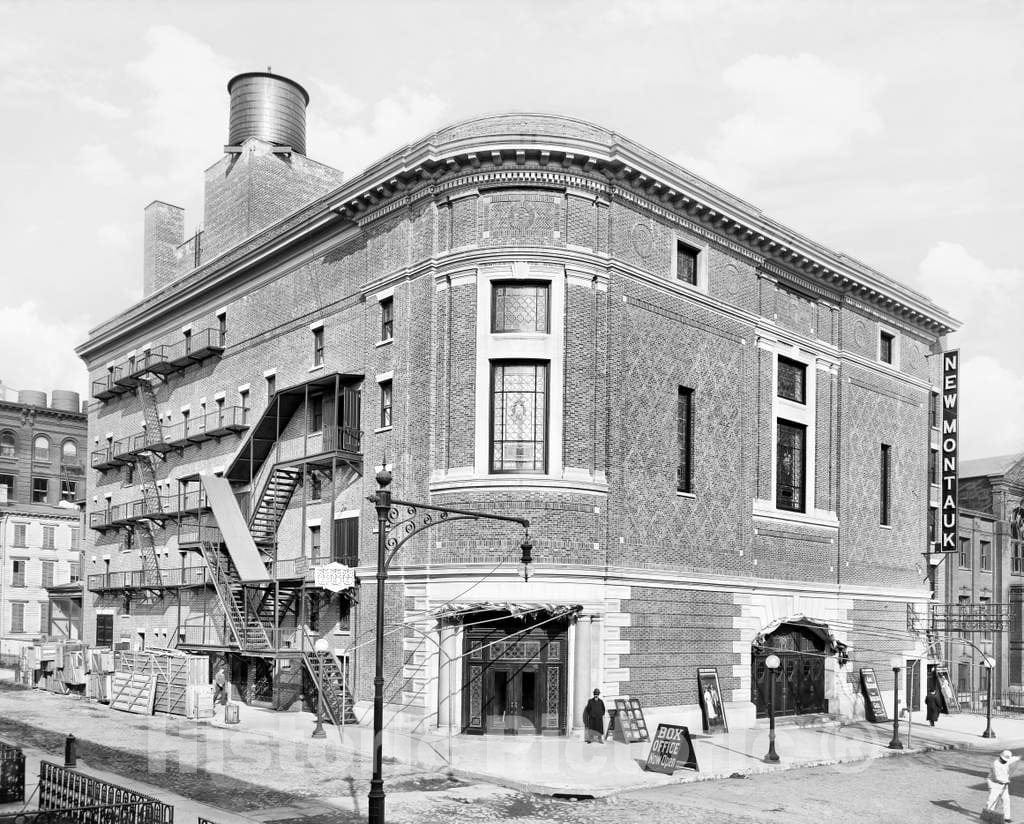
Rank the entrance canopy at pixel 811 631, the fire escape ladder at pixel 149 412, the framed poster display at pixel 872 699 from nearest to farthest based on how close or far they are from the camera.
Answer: the entrance canopy at pixel 811 631 < the framed poster display at pixel 872 699 < the fire escape ladder at pixel 149 412

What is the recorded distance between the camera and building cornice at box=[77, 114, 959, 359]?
30.1 metres

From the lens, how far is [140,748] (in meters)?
26.7

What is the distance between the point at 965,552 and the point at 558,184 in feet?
119

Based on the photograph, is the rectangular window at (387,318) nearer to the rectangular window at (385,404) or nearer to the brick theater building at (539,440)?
the brick theater building at (539,440)

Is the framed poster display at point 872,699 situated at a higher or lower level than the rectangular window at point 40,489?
lower

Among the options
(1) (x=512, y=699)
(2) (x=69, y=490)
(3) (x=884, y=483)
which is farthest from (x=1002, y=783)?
(2) (x=69, y=490)

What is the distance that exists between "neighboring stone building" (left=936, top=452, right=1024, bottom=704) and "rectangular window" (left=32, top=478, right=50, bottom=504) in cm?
6925

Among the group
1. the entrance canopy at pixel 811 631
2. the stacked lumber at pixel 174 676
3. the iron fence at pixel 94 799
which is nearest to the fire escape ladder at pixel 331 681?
the stacked lumber at pixel 174 676

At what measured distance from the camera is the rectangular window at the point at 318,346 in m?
36.5

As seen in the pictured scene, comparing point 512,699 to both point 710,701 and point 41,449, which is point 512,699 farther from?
point 41,449

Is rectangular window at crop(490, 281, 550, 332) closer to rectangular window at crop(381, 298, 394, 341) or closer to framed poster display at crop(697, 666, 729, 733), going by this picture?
rectangular window at crop(381, 298, 394, 341)

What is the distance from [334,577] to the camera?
31.7m

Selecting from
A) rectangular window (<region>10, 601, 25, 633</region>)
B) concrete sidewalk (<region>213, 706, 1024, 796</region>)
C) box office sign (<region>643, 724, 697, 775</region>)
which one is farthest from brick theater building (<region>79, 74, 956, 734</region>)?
rectangular window (<region>10, 601, 25, 633</region>)

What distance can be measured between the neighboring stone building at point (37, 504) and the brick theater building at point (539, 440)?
34.2 meters
